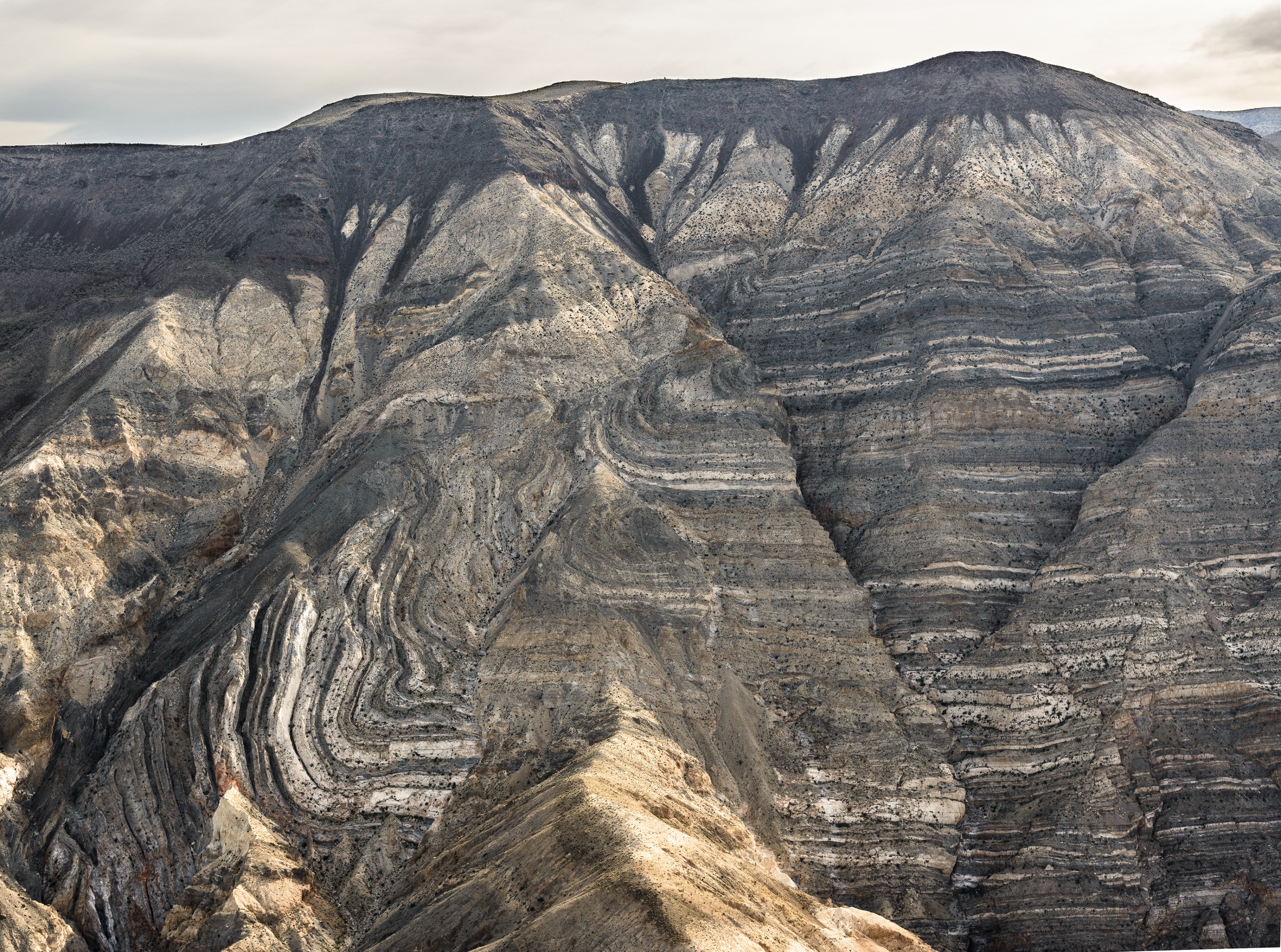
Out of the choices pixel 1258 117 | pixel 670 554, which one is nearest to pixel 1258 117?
pixel 1258 117

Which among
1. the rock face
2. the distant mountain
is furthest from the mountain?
the rock face

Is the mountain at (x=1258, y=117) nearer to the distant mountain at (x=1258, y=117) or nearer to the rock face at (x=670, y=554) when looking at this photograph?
the distant mountain at (x=1258, y=117)

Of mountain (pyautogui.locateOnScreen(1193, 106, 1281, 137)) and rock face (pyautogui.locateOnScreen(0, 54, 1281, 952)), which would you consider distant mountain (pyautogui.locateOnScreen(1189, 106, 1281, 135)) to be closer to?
mountain (pyautogui.locateOnScreen(1193, 106, 1281, 137))

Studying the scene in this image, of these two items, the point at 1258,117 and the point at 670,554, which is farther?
the point at 1258,117

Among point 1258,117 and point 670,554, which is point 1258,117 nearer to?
point 1258,117

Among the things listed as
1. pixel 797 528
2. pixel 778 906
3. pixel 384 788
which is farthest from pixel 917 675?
pixel 384 788

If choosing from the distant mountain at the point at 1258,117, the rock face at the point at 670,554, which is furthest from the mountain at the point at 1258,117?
the rock face at the point at 670,554
